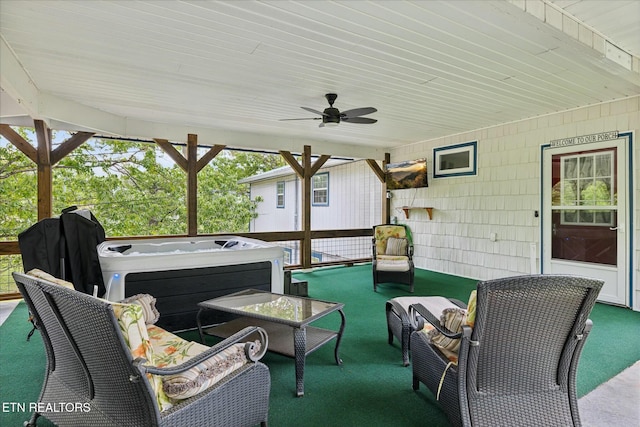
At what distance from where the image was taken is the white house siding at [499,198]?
4.60m

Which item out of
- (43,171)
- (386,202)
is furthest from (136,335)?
(386,202)

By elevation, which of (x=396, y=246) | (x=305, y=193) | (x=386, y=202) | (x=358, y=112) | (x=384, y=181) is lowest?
(x=396, y=246)

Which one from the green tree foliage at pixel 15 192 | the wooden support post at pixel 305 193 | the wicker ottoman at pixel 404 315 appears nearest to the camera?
the wicker ottoman at pixel 404 315

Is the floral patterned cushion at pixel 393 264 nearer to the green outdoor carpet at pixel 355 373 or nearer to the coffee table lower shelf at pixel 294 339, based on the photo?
the green outdoor carpet at pixel 355 373

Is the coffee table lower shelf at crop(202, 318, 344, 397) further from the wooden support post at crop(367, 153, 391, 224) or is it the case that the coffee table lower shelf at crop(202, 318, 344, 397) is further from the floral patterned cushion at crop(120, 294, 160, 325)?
the wooden support post at crop(367, 153, 391, 224)

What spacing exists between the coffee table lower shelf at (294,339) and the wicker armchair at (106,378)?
0.50 metres

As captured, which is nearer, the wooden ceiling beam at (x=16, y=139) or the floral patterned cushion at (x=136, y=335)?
the floral patterned cushion at (x=136, y=335)

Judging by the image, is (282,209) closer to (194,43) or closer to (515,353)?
(194,43)

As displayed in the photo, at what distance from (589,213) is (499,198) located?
4.25 ft

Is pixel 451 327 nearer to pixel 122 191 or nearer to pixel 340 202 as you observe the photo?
pixel 340 202

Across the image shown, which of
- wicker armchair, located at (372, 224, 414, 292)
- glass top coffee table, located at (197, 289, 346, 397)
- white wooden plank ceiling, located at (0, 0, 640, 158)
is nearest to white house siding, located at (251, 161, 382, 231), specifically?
wicker armchair, located at (372, 224, 414, 292)

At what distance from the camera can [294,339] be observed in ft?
7.87

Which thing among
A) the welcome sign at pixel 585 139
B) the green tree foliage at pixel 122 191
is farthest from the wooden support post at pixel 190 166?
the welcome sign at pixel 585 139

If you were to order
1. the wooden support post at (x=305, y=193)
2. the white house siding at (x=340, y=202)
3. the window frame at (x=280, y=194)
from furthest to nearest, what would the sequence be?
the window frame at (x=280, y=194) < the white house siding at (x=340, y=202) < the wooden support post at (x=305, y=193)
